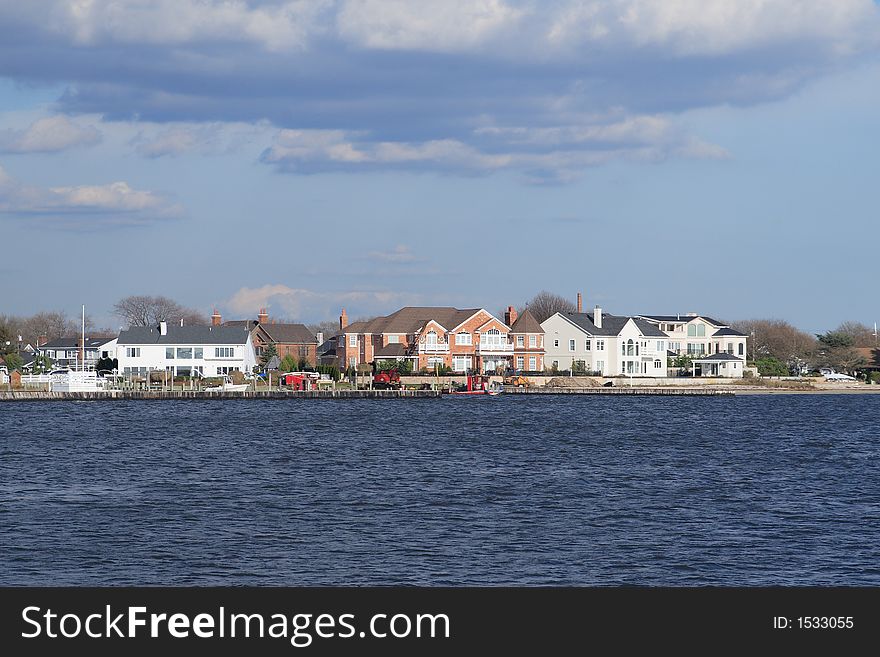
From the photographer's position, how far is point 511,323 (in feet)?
385

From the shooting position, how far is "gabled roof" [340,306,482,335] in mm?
111975

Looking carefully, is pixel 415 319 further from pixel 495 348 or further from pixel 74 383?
pixel 74 383

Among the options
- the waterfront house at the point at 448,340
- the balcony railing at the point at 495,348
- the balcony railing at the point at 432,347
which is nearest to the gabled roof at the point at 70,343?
the waterfront house at the point at 448,340

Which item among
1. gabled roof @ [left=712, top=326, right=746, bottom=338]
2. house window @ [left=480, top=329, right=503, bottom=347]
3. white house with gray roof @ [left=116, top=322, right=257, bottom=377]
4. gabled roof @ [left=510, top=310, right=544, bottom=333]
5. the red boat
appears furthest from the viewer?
gabled roof @ [left=712, top=326, right=746, bottom=338]

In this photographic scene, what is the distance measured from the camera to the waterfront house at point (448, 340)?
111 m

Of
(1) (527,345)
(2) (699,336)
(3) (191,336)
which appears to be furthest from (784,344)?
(3) (191,336)

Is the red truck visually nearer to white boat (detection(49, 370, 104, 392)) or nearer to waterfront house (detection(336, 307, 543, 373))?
A: waterfront house (detection(336, 307, 543, 373))

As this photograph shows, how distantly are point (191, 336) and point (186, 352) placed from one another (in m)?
1.51

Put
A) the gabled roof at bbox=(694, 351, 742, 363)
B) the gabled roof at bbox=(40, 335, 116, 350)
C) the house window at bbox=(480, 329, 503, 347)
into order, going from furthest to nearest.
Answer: the gabled roof at bbox=(40, 335, 116, 350) < the gabled roof at bbox=(694, 351, 742, 363) < the house window at bbox=(480, 329, 503, 347)

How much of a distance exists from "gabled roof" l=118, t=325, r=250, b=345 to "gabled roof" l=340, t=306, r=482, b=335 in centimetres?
1310

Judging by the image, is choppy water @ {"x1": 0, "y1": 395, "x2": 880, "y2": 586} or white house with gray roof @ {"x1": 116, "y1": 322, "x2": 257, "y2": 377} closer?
choppy water @ {"x1": 0, "y1": 395, "x2": 880, "y2": 586}

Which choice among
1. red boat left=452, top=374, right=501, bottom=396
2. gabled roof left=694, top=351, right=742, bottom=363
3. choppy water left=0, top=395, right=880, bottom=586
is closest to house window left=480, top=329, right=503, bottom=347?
red boat left=452, top=374, right=501, bottom=396

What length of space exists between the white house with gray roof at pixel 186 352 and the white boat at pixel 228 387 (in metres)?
5.27
